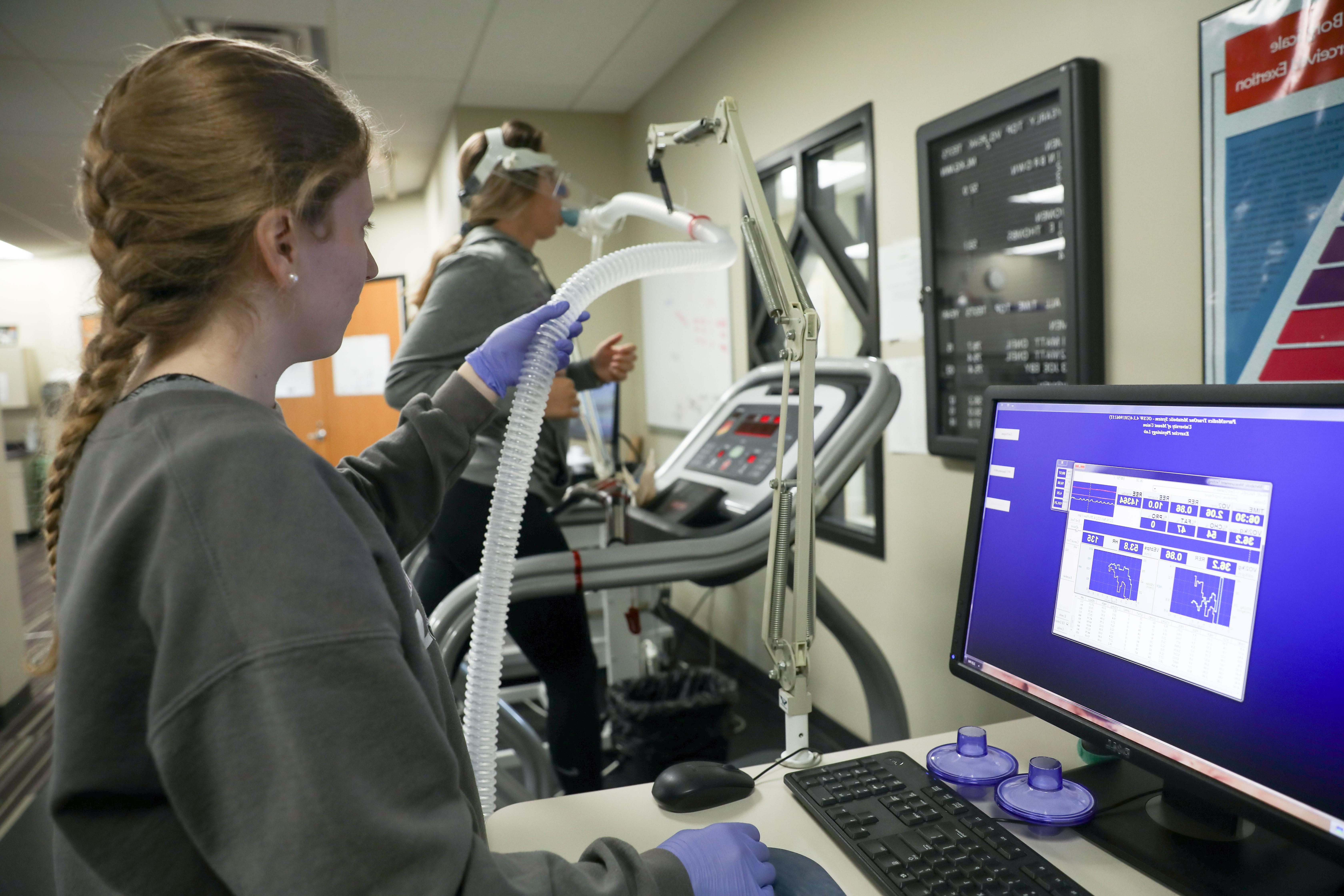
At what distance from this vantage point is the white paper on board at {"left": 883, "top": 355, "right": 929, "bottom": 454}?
6.79ft

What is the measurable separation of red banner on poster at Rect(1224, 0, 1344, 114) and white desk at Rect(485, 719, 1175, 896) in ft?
3.18

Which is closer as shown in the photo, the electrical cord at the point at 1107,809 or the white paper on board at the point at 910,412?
the electrical cord at the point at 1107,809

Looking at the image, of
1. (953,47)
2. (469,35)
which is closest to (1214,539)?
(953,47)

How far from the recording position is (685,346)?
3.58 meters

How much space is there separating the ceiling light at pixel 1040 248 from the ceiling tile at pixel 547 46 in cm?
185

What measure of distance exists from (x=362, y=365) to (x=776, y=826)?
5.67 m

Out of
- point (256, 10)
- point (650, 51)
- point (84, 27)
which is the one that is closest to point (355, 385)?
point (84, 27)

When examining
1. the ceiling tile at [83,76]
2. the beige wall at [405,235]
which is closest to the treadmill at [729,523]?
the ceiling tile at [83,76]

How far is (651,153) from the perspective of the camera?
1.17 m

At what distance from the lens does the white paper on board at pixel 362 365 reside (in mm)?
5848

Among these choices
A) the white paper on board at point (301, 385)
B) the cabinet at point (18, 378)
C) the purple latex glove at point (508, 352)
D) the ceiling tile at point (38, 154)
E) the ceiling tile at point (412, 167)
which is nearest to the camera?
the purple latex glove at point (508, 352)

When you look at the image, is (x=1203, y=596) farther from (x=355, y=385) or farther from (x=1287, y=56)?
(x=355, y=385)

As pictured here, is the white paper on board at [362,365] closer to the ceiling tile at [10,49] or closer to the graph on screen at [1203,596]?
the ceiling tile at [10,49]

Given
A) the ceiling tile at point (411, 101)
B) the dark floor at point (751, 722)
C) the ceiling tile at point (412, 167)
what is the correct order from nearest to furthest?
the dark floor at point (751, 722) → the ceiling tile at point (411, 101) → the ceiling tile at point (412, 167)
